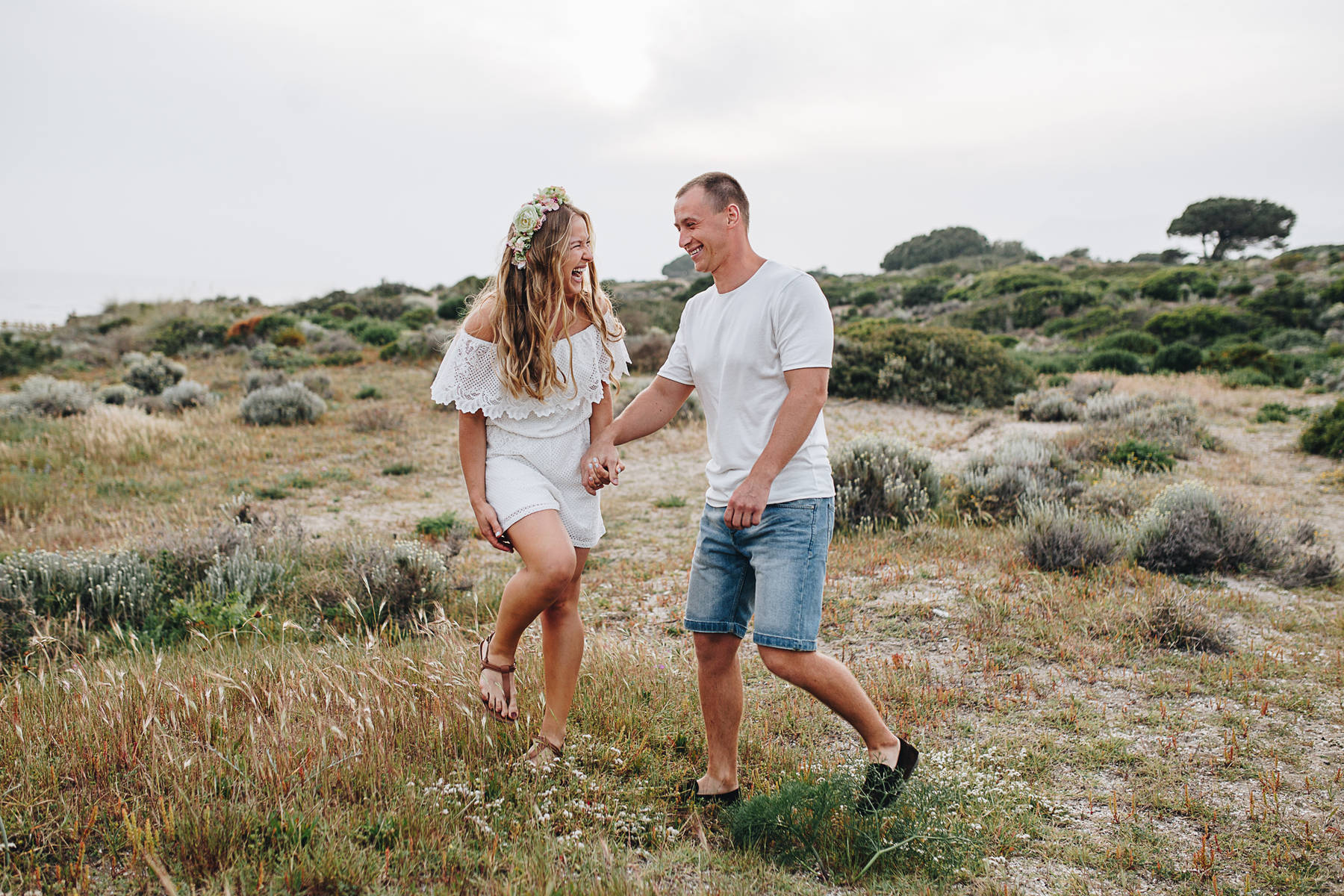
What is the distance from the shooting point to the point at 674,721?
3.81m

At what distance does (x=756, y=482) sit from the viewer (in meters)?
2.72

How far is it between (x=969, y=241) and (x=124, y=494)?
228 ft

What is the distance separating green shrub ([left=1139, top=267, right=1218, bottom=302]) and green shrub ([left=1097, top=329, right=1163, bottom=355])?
1075 centimetres

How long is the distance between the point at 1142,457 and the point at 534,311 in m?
9.24

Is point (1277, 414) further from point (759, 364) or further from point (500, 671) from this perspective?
point (500, 671)

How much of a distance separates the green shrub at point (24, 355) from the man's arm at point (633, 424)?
24.3 m

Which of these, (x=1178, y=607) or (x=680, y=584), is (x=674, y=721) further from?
(x=1178, y=607)

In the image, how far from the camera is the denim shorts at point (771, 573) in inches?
108

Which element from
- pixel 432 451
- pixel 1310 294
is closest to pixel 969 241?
pixel 1310 294

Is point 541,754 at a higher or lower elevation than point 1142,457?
lower

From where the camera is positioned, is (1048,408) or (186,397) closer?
(1048,408)

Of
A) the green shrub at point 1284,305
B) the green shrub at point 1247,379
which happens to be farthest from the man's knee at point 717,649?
the green shrub at point 1284,305

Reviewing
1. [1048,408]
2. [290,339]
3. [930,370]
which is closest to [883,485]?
[1048,408]

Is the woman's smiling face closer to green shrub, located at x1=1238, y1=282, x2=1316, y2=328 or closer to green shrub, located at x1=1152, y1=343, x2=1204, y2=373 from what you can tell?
green shrub, located at x1=1152, y1=343, x2=1204, y2=373
